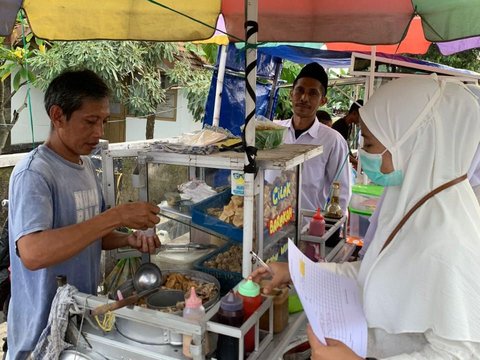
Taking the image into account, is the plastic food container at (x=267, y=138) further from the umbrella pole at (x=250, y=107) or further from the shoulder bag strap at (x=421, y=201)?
the shoulder bag strap at (x=421, y=201)

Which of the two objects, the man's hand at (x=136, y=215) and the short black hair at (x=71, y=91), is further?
the short black hair at (x=71, y=91)

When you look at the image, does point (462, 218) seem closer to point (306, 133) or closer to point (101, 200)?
point (101, 200)

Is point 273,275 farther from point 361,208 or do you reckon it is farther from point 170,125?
point 170,125

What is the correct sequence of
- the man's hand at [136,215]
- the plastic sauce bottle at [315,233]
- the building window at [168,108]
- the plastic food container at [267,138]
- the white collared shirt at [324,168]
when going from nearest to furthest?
the man's hand at [136,215]
the plastic food container at [267,138]
the plastic sauce bottle at [315,233]
the white collared shirt at [324,168]
the building window at [168,108]

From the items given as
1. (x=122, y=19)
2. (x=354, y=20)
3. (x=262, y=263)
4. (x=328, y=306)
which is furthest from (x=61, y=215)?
(x=354, y=20)

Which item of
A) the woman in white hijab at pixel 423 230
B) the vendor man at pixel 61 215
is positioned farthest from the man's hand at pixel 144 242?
the woman in white hijab at pixel 423 230

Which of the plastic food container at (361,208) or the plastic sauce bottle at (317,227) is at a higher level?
the plastic sauce bottle at (317,227)

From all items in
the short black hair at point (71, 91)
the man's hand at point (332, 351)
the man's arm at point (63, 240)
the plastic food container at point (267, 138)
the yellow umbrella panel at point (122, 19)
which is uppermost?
the yellow umbrella panel at point (122, 19)

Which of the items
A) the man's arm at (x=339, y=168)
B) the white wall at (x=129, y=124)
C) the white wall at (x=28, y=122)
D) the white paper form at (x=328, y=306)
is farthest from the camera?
the white wall at (x=129, y=124)

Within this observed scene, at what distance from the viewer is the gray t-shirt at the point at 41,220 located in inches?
58.1

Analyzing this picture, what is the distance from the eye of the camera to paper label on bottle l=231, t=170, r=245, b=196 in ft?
5.04

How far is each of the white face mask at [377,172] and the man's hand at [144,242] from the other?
0.91 meters

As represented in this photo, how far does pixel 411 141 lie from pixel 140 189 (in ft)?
3.54

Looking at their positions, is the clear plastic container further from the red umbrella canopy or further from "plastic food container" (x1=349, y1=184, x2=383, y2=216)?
the red umbrella canopy
